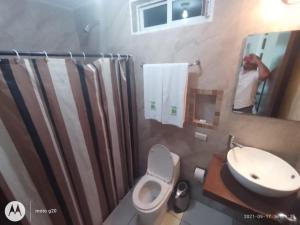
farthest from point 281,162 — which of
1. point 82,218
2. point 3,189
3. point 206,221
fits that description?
point 3,189

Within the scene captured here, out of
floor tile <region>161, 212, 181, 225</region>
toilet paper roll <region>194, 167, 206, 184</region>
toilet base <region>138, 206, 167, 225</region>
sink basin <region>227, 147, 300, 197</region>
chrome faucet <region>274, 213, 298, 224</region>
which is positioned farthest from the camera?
floor tile <region>161, 212, 181, 225</region>

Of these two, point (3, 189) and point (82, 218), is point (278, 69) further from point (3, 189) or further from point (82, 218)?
point (82, 218)

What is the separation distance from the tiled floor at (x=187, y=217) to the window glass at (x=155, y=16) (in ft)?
6.65

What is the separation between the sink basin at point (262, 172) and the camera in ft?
2.82

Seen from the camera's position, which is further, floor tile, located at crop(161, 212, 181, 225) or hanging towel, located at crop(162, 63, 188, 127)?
floor tile, located at crop(161, 212, 181, 225)

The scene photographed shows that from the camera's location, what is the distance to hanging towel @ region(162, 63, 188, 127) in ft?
4.12

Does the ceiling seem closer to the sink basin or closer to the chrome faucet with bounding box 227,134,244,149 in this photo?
the chrome faucet with bounding box 227,134,244,149

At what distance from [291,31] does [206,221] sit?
1.79 meters

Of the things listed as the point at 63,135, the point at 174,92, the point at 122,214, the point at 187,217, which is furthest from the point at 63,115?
the point at 187,217

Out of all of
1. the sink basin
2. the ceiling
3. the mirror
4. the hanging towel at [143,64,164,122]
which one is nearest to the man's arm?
the mirror

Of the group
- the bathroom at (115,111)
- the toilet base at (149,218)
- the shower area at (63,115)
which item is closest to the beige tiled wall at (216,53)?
the bathroom at (115,111)

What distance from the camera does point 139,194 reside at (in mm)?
1531

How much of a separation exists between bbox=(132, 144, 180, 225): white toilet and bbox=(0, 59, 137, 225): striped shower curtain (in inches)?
13.6

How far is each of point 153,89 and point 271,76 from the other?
93 centimetres
